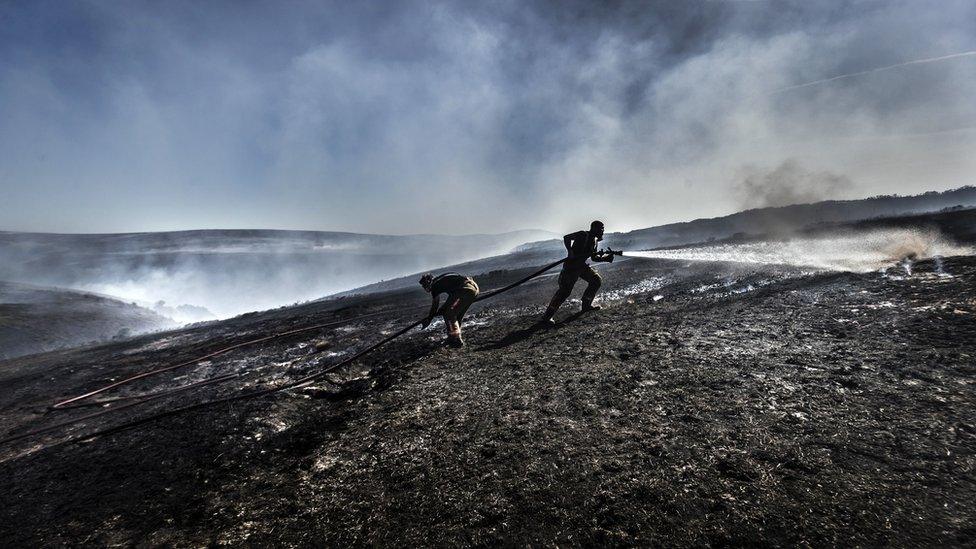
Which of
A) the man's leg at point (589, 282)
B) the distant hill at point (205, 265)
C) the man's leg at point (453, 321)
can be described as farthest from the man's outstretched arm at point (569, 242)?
the distant hill at point (205, 265)

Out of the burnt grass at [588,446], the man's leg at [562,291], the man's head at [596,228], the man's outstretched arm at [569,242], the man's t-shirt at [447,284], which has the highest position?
the man's head at [596,228]

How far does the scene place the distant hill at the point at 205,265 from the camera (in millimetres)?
26969

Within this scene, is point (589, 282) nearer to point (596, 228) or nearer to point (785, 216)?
point (596, 228)

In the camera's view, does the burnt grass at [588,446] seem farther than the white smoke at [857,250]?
No

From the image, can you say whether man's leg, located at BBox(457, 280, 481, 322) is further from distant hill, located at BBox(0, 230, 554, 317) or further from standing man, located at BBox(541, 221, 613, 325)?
distant hill, located at BBox(0, 230, 554, 317)

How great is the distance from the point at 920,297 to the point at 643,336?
3.31 meters

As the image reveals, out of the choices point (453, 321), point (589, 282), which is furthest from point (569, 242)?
point (453, 321)

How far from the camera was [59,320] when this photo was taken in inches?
545

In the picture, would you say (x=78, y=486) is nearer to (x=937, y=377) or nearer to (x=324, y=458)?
(x=324, y=458)

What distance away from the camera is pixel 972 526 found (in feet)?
5.56

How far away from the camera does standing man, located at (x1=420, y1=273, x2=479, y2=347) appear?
602 cm

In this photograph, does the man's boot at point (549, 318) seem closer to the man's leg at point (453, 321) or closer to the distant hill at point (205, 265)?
the man's leg at point (453, 321)

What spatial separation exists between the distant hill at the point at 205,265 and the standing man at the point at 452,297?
23.7 m

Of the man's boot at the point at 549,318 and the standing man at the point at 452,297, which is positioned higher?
the standing man at the point at 452,297
